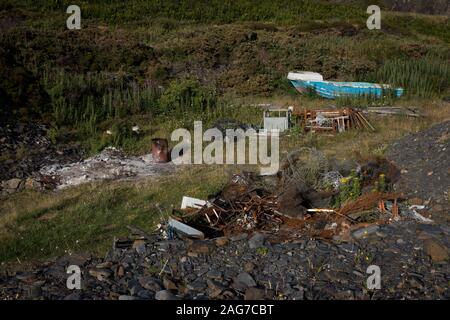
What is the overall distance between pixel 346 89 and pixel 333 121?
340 centimetres

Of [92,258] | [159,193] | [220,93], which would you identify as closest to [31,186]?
[159,193]

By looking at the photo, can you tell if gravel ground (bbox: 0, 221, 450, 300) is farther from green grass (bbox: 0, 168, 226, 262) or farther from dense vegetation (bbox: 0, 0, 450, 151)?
dense vegetation (bbox: 0, 0, 450, 151)

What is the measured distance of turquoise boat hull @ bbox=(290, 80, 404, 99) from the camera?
13.9m

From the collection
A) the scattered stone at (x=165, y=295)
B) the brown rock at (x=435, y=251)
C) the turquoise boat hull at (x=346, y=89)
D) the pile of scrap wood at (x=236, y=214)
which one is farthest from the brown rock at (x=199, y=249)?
the turquoise boat hull at (x=346, y=89)

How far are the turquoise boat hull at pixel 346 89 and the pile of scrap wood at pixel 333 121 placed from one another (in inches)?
97.9

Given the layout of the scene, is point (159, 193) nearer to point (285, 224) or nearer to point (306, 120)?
point (285, 224)

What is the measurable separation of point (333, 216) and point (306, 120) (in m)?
5.14

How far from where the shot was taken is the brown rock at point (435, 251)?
5125mm

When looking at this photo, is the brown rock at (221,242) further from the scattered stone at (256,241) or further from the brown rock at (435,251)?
the brown rock at (435,251)

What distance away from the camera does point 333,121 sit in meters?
11.2

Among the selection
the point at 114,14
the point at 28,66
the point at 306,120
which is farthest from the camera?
the point at 114,14

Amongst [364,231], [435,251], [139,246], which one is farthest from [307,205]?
[139,246]

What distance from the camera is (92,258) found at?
577 centimetres
